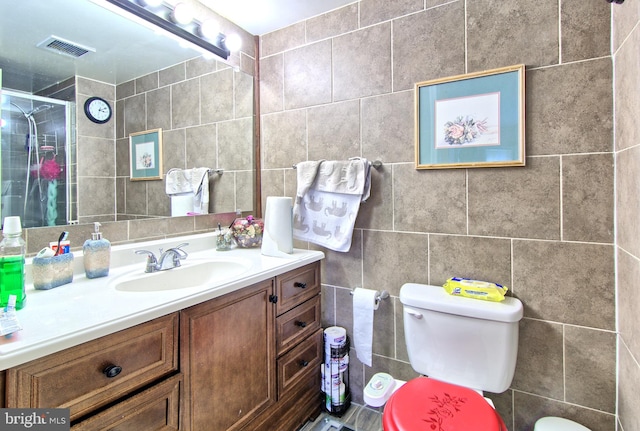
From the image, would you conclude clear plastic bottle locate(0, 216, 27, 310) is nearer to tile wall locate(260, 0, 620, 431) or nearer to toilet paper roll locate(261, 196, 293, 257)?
toilet paper roll locate(261, 196, 293, 257)

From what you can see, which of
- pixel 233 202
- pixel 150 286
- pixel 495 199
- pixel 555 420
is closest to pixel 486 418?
pixel 555 420

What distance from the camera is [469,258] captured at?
1.40 meters

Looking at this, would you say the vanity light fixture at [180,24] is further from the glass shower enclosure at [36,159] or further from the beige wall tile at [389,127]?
the beige wall tile at [389,127]

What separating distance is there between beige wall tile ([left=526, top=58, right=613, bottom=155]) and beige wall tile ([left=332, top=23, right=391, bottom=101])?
622 mm

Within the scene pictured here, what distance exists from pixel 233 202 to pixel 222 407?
43.5 inches

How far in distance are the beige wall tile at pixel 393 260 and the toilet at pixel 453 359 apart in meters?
0.12

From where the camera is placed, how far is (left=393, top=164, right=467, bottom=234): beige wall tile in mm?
1416

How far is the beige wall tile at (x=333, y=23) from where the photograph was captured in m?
1.65

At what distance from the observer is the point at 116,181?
1359 mm

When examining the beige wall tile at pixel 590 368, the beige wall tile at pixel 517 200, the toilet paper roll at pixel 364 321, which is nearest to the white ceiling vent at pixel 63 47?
the toilet paper roll at pixel 364 321

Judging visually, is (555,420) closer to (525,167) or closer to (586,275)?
(586,275)

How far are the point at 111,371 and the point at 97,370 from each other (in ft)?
0.11

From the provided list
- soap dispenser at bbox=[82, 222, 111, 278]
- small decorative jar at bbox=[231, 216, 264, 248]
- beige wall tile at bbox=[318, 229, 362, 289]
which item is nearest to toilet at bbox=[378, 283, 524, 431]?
beige wall tile at bbox=[318, 229, 362, 289]

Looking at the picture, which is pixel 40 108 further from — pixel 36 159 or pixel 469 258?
pixel 469 258
